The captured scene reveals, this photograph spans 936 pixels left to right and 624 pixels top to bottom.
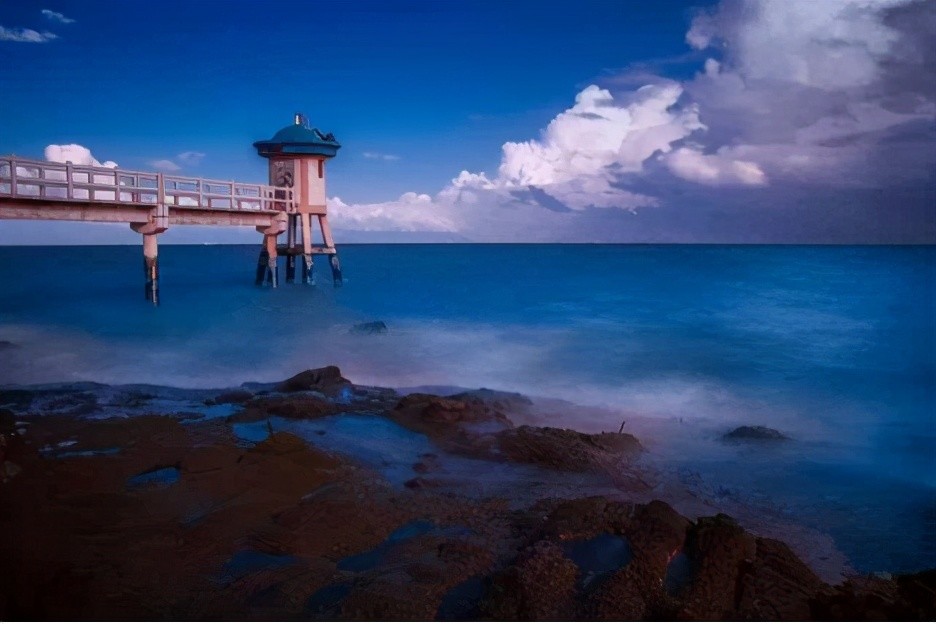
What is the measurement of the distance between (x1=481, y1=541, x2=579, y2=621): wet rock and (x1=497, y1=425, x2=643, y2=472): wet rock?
5.20 ft

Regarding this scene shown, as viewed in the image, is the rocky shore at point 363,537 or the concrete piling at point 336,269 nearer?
the rocky shore at point 363,537

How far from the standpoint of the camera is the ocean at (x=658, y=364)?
4.76 m

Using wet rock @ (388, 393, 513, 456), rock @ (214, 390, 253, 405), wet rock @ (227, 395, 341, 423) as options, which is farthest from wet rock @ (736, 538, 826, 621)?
rock @ (214, 390, 253, 405)

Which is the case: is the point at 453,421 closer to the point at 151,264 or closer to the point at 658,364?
the point at 658,364

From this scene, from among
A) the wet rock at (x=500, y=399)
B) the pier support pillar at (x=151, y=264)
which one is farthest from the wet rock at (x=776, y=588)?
the pier support pillar at (x=151, y=264)

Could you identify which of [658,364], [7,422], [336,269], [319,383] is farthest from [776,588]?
[336,269]

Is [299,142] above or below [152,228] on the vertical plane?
above

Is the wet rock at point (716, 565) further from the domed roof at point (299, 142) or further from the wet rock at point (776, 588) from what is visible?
the domed roof at point (299, 142)

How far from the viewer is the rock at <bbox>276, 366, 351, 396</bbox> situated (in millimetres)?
6562

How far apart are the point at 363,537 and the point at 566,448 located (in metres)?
2.00

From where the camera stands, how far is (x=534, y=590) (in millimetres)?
2834

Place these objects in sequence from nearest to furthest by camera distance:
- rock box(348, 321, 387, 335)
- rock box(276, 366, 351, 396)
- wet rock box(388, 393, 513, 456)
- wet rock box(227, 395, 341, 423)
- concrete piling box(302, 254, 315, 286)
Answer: wet rock box(388, 393, 513, 456)
wet rock box(227, 395, 341, 423)
rock box(276, 366, 351, 396)
rock box(348, 321, 387, 335)
concrete piling box(302, 254, 315, 286)

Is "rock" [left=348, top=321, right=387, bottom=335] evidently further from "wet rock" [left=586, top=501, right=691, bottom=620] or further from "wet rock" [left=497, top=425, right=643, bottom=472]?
"wet rock" [left=586, top=501, right=691, bottom=620]

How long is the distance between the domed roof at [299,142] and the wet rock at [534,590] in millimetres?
12030
